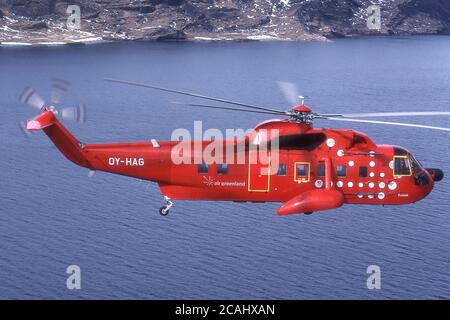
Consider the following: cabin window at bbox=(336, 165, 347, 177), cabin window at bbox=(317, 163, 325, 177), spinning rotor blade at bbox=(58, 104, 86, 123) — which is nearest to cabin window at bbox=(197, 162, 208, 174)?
cabin window at bbox=(317, 163, 325, 177)

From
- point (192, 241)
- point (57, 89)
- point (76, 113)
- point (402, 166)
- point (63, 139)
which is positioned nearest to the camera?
point (76, 113)

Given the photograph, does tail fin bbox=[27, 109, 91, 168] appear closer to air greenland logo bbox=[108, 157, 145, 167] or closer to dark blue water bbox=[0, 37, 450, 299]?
air greenland logo bbox=[108, 157, 145, 167]

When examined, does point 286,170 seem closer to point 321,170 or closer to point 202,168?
point 321,170

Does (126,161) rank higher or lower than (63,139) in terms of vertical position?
lower

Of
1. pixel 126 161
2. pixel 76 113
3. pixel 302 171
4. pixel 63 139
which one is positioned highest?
pixel 76 113

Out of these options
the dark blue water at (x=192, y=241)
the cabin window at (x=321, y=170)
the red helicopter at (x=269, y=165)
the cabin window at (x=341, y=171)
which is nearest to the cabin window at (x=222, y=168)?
the red helicopter at (x=269, y=165)

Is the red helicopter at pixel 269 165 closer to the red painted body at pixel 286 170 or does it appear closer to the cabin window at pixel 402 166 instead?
the red painted body at pixel 286 170

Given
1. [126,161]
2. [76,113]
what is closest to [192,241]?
[126,161]
